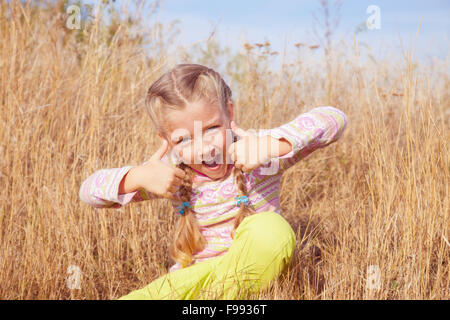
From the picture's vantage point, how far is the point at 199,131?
148 cm

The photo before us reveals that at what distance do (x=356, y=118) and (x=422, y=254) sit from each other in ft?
4.99

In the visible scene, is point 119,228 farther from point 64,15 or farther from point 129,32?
point 64,15

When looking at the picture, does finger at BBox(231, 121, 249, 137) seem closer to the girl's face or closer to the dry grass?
the girl's face

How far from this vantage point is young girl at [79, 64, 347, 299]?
146cm

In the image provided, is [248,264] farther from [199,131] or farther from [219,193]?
[199,131]

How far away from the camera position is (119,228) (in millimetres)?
2027

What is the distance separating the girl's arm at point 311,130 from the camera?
1.43 m

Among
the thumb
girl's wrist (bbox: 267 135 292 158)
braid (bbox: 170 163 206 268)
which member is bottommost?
braid (bbox: 170 163 206 268)

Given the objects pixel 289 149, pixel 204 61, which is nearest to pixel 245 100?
pixel 204 61
